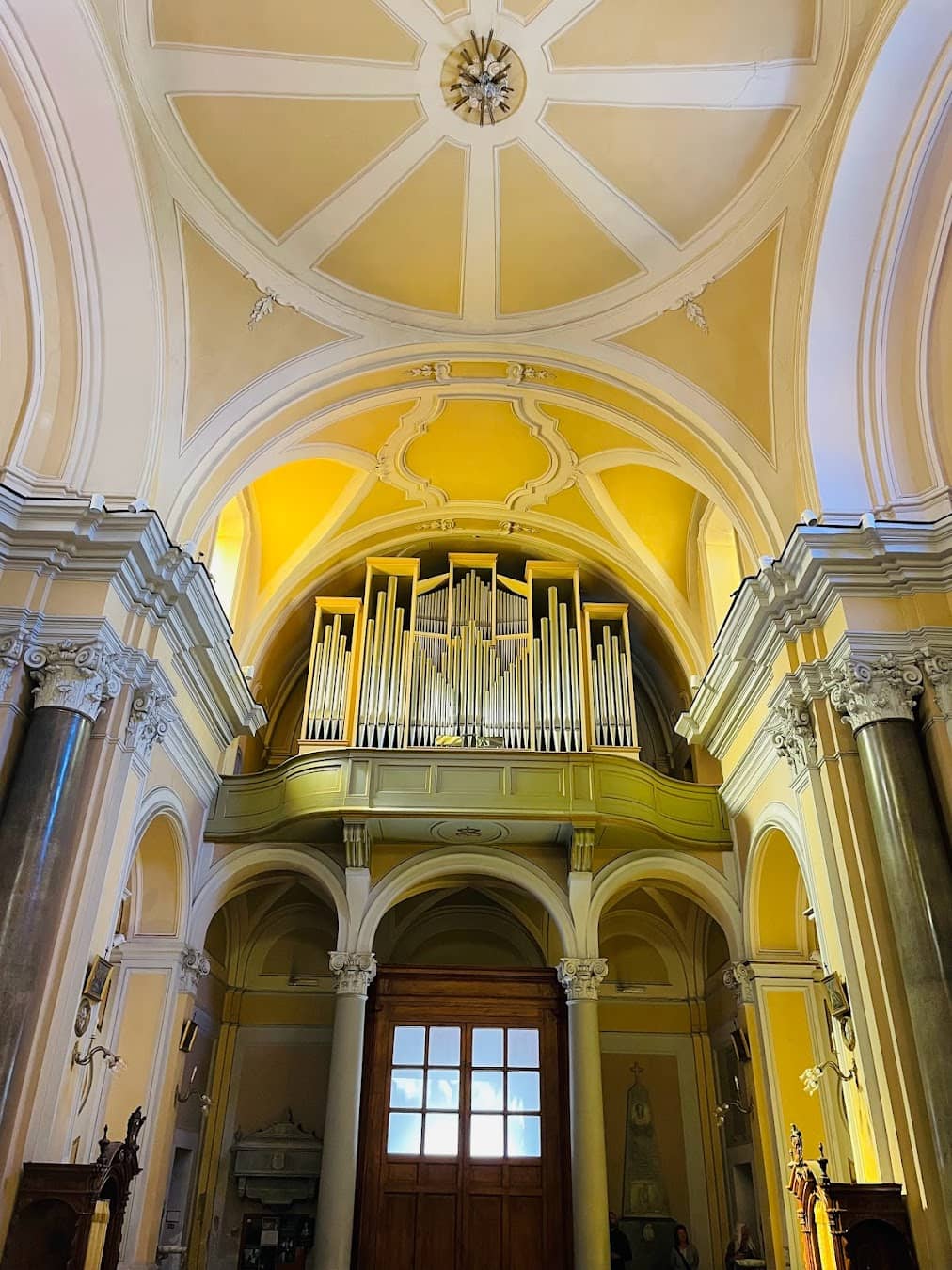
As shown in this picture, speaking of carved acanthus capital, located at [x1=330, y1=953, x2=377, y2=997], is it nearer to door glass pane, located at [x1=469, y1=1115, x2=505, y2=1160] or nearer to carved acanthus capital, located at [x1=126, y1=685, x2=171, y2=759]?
door glass pane, located at [x1=469, y1=1115, x2=505, y2=1160]

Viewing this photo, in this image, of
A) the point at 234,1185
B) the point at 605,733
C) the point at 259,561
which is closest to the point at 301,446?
the point at 259,561

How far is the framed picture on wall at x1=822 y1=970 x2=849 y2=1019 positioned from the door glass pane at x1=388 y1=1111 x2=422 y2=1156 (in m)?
5.38

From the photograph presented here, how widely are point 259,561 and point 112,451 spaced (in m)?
3.80

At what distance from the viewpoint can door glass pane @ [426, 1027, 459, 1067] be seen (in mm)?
11047

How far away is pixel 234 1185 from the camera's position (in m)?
11.5

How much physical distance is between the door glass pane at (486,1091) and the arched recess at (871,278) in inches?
282

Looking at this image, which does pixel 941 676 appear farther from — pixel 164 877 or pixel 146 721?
pixel 164 877

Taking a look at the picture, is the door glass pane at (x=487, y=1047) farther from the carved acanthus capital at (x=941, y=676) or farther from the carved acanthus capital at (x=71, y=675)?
the carved acanthus capital at (x=941, y=676)

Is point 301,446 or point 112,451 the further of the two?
point 301,446

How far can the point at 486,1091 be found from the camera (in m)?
10.9

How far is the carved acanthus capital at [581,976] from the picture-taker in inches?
386

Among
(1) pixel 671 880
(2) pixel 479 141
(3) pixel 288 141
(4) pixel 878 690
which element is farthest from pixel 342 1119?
(2) pixel 479 141

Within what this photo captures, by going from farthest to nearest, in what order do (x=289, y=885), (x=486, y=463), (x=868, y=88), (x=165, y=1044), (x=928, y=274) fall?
(x=289, y=885) → (x=486, y=463) → (x=165, y=1044) → (x=928, y=274) → (x=868, y=88)

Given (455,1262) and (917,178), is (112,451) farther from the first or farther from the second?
(455,1262)
